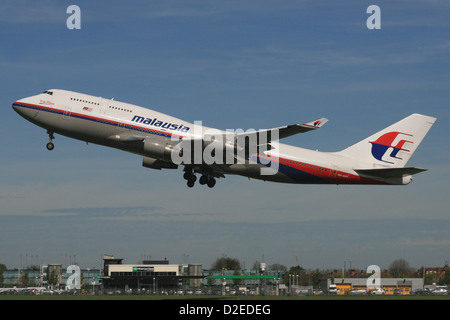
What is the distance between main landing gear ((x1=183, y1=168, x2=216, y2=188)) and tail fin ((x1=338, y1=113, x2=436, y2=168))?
14.0 m

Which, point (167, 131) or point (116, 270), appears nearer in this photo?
point (167, 131)

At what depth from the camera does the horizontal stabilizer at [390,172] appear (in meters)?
63.1

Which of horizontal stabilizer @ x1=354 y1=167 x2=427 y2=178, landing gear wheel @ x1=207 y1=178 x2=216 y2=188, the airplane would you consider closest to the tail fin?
the airplane

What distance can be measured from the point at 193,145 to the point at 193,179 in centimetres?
678

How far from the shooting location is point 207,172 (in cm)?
6688

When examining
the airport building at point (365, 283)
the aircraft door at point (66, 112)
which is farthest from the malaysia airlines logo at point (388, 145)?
the airport building at point (365, 283)

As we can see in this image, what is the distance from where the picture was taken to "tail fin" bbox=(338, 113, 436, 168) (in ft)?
225

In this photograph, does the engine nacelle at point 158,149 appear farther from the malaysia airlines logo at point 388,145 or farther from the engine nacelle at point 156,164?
the malaysia airlines logo at point 388,145

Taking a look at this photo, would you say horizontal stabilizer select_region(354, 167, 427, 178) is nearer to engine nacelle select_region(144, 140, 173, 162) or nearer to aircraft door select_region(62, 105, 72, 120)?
engine nacelle select_region(144, 140, 173, 162)
